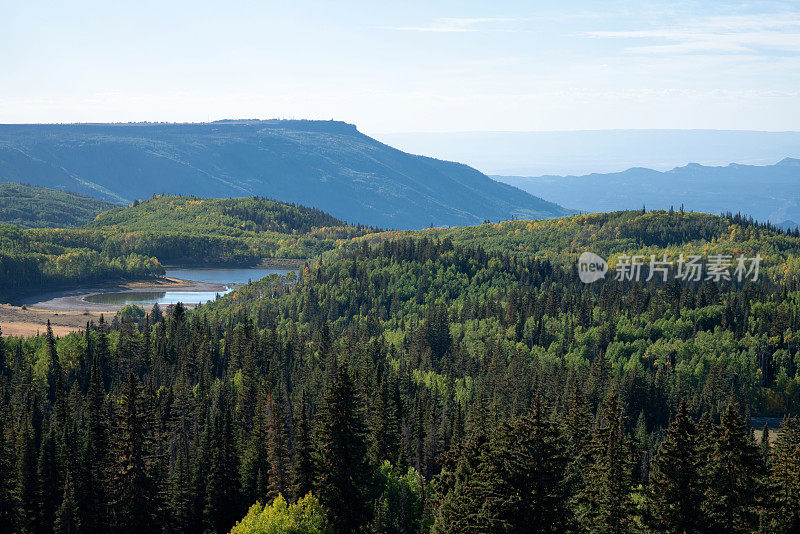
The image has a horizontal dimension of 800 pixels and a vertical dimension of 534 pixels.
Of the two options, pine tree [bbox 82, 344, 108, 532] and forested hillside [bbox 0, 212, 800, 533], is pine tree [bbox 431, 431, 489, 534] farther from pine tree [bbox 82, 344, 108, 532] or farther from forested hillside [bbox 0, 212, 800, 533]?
pine tree [bbox 82, 344, 108, 532]

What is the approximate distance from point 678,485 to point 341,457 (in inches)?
1183

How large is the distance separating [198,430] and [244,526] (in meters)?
58.9

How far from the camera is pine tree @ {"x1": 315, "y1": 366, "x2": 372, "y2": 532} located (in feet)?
280

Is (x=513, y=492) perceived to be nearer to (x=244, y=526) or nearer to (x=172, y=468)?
(x=244, y=526)

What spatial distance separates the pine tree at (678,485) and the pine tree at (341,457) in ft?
89.9

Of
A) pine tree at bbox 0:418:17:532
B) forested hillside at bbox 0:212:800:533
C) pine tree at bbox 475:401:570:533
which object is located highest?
pine tree at bbox 475:401:570:533

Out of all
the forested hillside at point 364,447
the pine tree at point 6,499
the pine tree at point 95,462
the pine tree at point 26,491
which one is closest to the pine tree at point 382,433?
the forested hillside at point 364,447

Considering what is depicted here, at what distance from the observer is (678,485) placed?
73875 mm

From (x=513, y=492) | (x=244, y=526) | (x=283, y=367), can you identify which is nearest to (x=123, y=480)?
(x=244, y=526)

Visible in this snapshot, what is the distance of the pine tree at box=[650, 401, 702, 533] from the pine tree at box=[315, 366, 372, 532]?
89.9ft

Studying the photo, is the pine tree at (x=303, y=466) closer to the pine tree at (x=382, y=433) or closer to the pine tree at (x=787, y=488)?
the pine tree at (x=382, y=433)

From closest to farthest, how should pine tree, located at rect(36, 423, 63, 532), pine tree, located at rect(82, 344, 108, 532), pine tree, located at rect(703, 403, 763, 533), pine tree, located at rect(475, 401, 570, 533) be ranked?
pine tree, located at rect(475, 401, 570, 533)
pine tree, located at rect(703, 403, 763, 533)
pine tree, located at rect(82, 344, 108, 532)
pine tree, located at rect(36, 423, 63, 532)

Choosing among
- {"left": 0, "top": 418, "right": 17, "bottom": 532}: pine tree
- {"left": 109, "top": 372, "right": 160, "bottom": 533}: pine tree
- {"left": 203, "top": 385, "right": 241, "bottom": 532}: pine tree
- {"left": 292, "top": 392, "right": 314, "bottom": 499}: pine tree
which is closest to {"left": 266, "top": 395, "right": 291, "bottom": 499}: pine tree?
{"left": 203, "top": 385, "right": 241, "bottom": 532}: pine tree

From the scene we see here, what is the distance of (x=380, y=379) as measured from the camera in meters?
121
